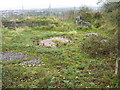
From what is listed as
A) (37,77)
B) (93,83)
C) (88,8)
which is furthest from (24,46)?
(88,8)

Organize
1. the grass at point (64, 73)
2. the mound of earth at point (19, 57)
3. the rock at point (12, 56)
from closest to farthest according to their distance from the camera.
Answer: the grass at point (64, 73) < the mound of earth at point (19, 57) < the rock at point (12, 56)

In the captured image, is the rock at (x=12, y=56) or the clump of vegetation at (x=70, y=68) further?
the rock at (x=12, y=56)

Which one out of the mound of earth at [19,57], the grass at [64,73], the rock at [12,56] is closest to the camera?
the grass at [64,73]

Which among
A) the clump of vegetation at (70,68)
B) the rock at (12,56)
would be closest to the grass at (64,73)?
the clump of vegetation at (70,68)

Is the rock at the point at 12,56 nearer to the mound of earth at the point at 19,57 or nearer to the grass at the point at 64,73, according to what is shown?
the mound of earth at the point at 19,57

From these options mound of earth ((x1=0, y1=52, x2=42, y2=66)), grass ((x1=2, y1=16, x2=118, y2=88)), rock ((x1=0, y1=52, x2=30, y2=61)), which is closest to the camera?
grass ((x1=2, y1=16, x2=118, y2=88))

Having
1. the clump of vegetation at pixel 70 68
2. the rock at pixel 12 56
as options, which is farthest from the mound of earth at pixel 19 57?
the clump of vegetation at pixel 70 68

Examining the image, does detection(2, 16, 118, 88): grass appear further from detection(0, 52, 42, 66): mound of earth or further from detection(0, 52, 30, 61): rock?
detection(0, 52, 30, 61): rock

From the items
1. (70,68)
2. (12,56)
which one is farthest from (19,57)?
(70,68)

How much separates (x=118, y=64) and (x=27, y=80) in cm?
280

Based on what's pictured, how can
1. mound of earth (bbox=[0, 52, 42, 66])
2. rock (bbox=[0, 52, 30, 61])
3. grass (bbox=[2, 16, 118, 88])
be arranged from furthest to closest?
rock (bbox=[0, 52, 30, 61])
mound of earth (bbox=[0, 52, 42, 66])
grass (bbox=[2, 16, 118, 88])

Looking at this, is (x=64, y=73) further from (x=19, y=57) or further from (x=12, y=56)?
(x=12, y=56)

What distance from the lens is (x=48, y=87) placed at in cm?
345

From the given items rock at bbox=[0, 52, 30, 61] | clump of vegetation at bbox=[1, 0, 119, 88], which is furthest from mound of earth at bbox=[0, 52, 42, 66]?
clump of vegetation at bbox=[1, 0, 119, 88]
